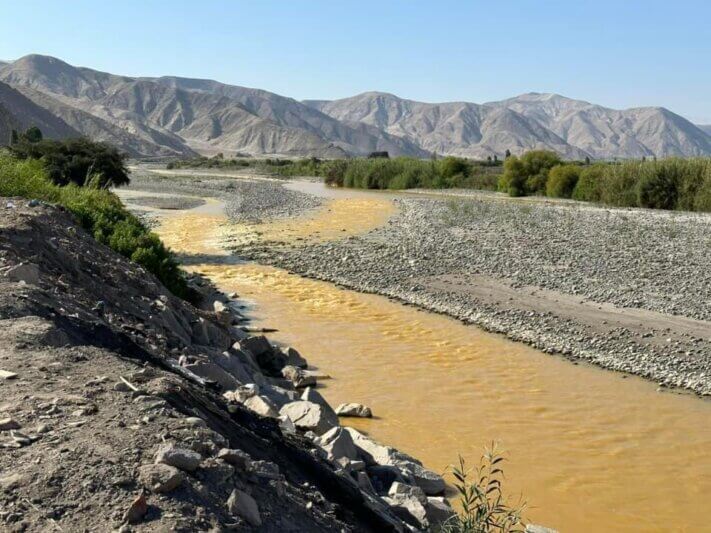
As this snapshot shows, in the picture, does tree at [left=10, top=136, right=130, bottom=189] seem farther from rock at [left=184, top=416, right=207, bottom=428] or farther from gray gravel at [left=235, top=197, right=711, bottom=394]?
rock at [left=184, top=416, right=207, bottom=428]

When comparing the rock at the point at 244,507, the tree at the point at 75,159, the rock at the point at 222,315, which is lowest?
the rock at the point at 222,315

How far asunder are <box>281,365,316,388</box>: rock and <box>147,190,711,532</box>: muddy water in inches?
11.8

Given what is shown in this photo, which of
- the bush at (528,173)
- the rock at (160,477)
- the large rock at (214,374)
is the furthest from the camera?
the bush at (528,173)

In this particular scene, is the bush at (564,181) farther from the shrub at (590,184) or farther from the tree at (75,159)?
the tree at (75,159)

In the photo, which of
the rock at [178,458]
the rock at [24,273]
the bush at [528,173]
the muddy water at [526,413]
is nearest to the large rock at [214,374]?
→ the rock at [24,273]

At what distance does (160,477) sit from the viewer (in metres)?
3.79

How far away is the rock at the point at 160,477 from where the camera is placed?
374 centimetres

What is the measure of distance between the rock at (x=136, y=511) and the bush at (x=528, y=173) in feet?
158

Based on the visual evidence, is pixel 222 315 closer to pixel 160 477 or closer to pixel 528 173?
pixel 160 477

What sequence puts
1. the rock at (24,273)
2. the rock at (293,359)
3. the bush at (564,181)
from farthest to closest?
the bush at (564,181) → the rock at (293,359) → the rock at (24,273)

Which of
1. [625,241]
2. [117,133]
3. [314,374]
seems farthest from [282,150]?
[314,374]

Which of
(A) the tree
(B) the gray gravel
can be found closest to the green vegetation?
(A) the tree

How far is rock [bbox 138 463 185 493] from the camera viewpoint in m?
3.74

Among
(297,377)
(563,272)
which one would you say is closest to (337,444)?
(297,377)
